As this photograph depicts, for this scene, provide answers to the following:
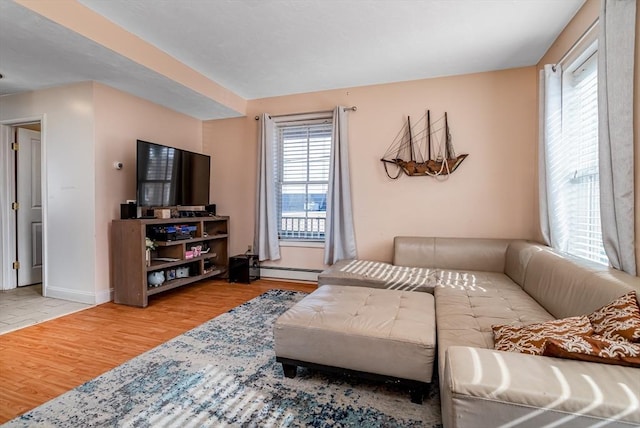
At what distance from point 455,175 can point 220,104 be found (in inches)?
121

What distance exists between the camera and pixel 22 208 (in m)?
3.98

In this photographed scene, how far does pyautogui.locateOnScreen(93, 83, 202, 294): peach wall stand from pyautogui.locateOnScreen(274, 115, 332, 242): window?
5.48ft

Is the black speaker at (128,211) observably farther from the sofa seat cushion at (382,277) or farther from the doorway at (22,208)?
the sofa seat cushion at (382,277)

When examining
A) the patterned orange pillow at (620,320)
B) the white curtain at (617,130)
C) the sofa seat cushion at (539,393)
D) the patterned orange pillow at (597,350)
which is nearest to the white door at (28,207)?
the sofa seat cushion at (539,393)

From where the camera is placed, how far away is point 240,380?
1861 millimetres

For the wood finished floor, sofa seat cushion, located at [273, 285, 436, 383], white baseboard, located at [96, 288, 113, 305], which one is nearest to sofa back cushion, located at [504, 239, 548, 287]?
sofa seat cushion, located at [273, 285, 436, 383]

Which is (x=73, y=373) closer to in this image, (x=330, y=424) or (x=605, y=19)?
(x=330, y=424)

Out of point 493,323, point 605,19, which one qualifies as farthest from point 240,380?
point 605,19

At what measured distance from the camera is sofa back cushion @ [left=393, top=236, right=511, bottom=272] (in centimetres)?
314

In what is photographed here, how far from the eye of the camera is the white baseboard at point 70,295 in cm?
330

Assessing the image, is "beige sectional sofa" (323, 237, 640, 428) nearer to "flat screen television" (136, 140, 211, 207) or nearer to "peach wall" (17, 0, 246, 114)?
"flat screen television" (136, 140, 211, 207)

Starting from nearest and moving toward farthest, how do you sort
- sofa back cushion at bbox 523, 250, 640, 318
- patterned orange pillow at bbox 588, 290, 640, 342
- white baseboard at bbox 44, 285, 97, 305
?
patterned orange pillow at bbox 588, 290, 640, 342 < sofa back cushion at bbox 523, 250, 640, 318 < white baseboard at bbox 44, 285, 97, 305

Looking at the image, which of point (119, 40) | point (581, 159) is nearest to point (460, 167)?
point (581, 159)

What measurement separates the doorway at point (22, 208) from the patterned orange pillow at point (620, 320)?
5.43 metres
